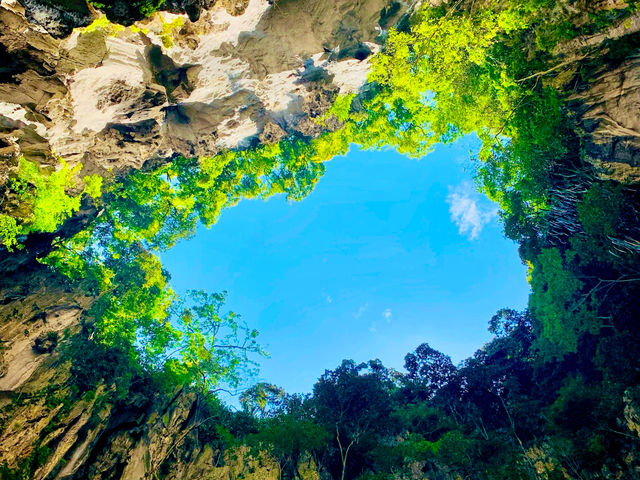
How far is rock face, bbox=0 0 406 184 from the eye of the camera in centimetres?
1285

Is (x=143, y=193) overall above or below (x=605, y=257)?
below

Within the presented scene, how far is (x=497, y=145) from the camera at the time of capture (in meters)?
21.7

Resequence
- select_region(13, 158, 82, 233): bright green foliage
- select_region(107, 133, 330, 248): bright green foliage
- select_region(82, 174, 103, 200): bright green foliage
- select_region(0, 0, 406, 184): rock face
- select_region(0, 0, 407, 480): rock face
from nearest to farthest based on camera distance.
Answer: select_region(0, 0, 406, 184): rock face
select_region(0, 0, 407, 480): rock face
select_region(13, 158, 82, 233): bright green foliage
select_region(82, 174, 103, 200): bright green foliage
select_region(107, 133, 330, 248): bright green foliage

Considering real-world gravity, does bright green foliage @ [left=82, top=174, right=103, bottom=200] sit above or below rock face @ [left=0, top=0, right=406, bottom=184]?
below

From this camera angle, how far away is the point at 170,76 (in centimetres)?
1736

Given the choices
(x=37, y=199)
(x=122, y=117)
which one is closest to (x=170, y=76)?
(x=122, y=117)

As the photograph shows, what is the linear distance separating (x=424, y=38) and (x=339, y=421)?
32435 mm

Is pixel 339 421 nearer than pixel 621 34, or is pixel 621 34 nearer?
pixel 621 34


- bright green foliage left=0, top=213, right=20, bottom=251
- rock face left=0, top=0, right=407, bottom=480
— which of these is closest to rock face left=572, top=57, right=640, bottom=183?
rock face left=0, top=0, right=407, bottom=480

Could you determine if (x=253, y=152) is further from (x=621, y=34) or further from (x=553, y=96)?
(x=621, y=34)

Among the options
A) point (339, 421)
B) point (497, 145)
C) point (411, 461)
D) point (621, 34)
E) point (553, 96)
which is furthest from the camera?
point (339, 421)

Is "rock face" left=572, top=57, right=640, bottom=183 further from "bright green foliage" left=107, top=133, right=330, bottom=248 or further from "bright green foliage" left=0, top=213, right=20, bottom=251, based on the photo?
"bright green foliage" left=0, top=213, right=20, bottom=251

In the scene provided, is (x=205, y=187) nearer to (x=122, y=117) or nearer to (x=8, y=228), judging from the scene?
(x=122, y=117)

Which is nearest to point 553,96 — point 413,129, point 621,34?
point 621,34
